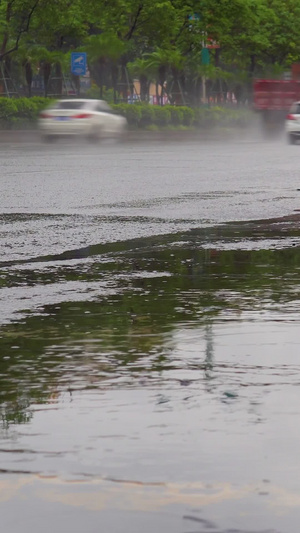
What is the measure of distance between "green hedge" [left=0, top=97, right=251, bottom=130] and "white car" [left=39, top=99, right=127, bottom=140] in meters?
11.9

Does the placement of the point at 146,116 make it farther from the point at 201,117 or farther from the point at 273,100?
the point at 201,117

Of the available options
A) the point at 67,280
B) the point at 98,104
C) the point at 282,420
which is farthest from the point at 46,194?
the point at 98,104

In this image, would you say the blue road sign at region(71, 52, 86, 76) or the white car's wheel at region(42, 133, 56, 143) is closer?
the white car's wheel at region(42, 133, 56, 143)

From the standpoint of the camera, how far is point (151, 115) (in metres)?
63.5

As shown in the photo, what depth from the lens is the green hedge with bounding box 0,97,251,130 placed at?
56250mm

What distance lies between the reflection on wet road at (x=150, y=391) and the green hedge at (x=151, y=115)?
147 feet

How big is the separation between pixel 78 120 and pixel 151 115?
2008cm

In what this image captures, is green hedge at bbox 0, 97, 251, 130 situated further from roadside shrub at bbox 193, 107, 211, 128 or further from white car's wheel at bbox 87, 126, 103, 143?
white car's wheel at bbox 87, 126, 103, 143

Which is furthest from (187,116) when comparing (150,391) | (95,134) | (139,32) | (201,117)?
(150,391)

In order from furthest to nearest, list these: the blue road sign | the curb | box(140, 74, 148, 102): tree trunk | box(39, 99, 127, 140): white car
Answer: box(140, 74, 148, 102): tree trunk, the blue road sign, the curb, box(39, 99, 127, 140): white car

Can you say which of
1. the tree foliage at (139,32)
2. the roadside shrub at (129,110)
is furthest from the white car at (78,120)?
the roadside shrub at (129,110)

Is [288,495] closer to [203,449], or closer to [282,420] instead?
[203,449]

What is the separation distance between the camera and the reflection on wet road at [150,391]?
13.1 ft

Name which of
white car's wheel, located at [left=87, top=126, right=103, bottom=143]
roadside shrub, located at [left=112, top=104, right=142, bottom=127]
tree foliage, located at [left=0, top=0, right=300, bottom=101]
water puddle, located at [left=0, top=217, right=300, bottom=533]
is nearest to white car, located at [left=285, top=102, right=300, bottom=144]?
white car's wheel, located at [left=87, top=126, right=103, bottom=143]
